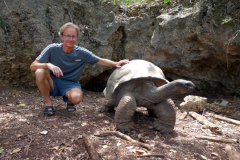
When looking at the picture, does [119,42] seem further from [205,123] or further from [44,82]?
[205,123]

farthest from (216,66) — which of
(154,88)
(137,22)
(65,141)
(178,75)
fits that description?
(65,141)

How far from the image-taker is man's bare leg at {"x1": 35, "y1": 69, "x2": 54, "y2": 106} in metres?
3.19

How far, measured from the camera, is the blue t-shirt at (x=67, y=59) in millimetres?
3262

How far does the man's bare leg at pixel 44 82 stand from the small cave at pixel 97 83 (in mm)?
2616

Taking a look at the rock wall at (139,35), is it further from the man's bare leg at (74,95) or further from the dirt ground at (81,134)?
the man's bare leg at (74,95)

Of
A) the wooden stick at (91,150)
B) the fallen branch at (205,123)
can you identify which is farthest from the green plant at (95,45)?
the wooden stick at (91,150)

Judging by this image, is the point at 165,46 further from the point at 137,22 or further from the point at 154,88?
the point at 154,88

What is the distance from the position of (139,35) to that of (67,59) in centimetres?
288

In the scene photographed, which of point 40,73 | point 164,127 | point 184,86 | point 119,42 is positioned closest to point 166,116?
point 164,127

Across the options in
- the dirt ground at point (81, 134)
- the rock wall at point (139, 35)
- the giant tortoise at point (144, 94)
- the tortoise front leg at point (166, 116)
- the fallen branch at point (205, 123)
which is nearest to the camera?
the dirt ground at point (81, 134)

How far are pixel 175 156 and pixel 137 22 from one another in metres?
4.24

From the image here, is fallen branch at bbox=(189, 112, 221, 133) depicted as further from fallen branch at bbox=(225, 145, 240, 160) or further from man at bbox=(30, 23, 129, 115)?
man at bbox=(30, 23, 129, 115)

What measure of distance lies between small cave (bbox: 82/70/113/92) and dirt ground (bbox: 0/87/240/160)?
2319 millimetres

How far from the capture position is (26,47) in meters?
4.66
